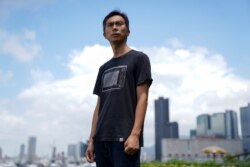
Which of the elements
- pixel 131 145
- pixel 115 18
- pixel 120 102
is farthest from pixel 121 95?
pixel 115 18

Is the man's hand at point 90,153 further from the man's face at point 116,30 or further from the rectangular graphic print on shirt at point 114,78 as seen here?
the man's face at point 116,30

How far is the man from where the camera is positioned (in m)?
1.98

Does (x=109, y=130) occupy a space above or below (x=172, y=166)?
above

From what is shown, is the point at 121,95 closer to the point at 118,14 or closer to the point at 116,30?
the point at 116,30

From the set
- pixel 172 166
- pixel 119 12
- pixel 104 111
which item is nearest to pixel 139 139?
pixel 104 111

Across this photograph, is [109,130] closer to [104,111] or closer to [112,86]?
[104,111]

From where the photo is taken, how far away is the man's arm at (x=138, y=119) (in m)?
1.91

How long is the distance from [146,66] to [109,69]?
12.2 inches

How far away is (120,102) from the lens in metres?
2.09

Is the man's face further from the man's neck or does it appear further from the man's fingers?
the man's fingers

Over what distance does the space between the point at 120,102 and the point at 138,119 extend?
175 millimetres

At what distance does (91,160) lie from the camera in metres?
2.34

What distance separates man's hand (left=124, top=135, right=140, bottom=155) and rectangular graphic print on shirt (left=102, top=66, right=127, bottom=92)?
39cm

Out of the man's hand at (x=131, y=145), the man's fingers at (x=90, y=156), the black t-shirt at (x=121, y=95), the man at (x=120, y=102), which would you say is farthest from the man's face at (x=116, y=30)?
the man's fingers at (x=90, y=156)
